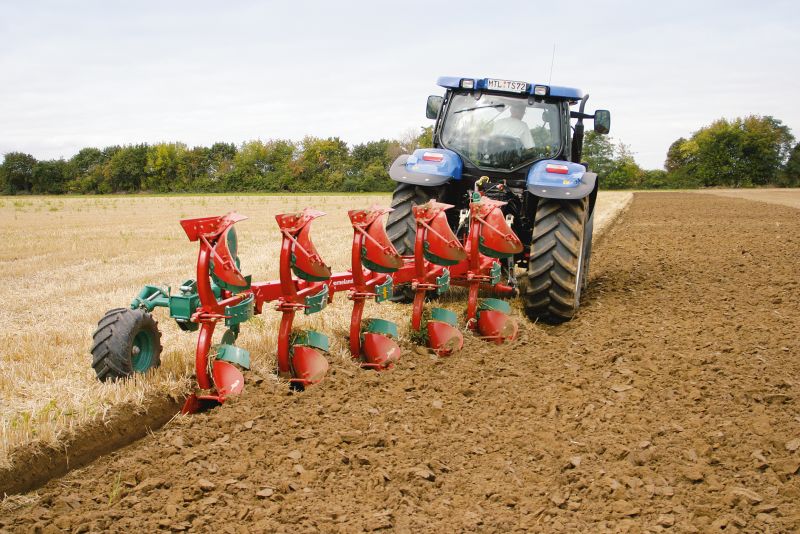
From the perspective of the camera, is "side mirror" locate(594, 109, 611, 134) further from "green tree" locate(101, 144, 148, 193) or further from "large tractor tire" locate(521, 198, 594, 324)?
"green tree" locate(101, 144, 148, 193)

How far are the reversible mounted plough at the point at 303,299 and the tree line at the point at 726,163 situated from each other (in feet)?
169

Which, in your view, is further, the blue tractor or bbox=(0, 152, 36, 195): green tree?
bbox=(0, 152, 36, 195): green tree

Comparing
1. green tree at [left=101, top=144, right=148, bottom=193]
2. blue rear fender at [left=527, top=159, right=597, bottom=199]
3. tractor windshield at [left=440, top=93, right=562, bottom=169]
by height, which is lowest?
blue rear fender at [left=527, top=159, right=597, bottom=199]

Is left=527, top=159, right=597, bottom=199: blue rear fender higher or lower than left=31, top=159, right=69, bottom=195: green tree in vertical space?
lower

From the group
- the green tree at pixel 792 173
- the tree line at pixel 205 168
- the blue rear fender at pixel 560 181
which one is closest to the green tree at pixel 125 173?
the tree line at pixel 205 168

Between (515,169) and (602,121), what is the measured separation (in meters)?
0.97

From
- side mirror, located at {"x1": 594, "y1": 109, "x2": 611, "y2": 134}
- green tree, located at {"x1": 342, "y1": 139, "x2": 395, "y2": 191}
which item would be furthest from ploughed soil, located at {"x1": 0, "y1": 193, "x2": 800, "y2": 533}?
green tree, located at {"x1": 342, "y1": 139, "x2": 395, "y2": 191}

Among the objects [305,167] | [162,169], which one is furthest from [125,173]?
[305,167]

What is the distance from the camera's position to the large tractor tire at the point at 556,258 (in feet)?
16.4

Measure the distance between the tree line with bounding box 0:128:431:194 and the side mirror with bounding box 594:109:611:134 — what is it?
42069mm

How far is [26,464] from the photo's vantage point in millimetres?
2740

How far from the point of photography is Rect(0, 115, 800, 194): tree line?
49656 millimetres

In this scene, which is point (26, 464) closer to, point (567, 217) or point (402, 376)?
point (402, 376)

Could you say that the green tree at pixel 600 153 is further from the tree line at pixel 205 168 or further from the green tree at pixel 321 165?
the green tree at pixel 321 165
